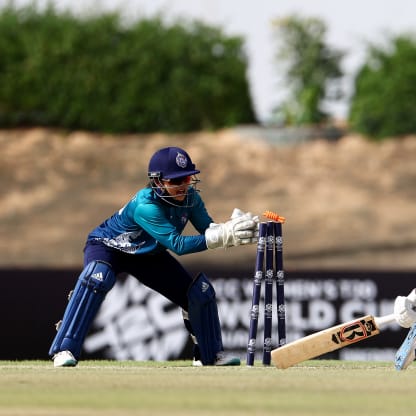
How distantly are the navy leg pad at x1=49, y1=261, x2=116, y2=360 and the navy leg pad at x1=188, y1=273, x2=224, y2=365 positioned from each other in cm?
65

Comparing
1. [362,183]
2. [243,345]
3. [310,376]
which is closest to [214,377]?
[310,376]

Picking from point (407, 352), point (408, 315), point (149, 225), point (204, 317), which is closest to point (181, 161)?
point (149, 225)

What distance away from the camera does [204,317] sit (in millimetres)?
10133

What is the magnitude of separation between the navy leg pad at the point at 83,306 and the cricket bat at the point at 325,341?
1445mm

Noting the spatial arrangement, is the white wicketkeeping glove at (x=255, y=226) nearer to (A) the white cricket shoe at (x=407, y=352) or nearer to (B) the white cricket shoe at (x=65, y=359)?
(A) the white cricket shoe at (x=407, y=352)

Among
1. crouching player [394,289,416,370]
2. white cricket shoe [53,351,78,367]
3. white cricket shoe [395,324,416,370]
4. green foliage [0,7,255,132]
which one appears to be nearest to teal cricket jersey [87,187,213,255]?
white cricket shoe [53,351,78,367]

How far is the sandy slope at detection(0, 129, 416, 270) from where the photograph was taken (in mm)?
32375

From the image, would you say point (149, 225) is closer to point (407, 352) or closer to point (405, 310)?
point (405, 310)

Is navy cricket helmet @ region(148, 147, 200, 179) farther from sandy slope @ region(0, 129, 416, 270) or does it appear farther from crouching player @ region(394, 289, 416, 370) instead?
sandy slope @ region(0, 129, 416, 270)

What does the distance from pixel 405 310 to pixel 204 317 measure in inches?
63.3

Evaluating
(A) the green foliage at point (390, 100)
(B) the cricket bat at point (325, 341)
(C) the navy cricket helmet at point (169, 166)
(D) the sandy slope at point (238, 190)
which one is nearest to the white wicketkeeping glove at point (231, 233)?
(C) the navy cricket helmet at point (169, 166)

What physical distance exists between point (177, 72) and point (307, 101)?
416 cm

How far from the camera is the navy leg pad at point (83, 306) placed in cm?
991

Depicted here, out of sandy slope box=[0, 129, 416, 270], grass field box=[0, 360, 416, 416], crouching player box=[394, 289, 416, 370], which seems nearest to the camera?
grass field box=[0, 360, 416, 416]
